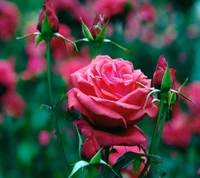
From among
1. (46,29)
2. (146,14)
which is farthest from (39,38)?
(146,14)

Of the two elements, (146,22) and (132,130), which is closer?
(132,130)

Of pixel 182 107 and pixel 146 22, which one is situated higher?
pixel 146 22

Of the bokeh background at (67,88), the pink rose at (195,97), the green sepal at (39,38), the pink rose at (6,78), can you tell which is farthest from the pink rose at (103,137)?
the pink rose at (6,78)

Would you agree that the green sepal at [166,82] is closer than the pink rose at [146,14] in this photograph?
Yes

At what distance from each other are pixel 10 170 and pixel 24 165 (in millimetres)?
50

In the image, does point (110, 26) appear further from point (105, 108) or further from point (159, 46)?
point (105, 108)

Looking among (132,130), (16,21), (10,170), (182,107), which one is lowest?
(10,170)

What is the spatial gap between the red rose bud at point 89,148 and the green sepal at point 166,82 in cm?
12

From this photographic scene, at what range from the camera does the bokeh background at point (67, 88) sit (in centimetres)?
180

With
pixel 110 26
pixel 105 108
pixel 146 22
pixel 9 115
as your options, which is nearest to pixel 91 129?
pixel 105 108

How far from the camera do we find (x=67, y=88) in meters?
1.86

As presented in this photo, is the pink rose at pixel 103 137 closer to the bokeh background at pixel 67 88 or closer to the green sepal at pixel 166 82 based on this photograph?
the green sepal at pixel 166 82

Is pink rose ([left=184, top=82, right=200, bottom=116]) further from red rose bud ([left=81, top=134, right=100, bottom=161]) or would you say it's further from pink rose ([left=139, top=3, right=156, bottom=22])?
red rose bud ([left=81, top=134, right=100, bottom=161])

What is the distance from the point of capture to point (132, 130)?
2.45 ft
